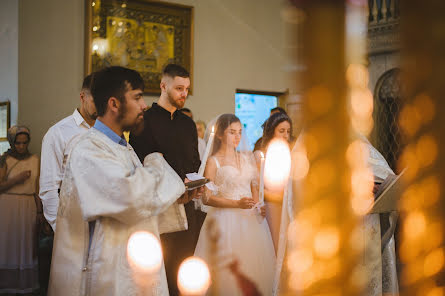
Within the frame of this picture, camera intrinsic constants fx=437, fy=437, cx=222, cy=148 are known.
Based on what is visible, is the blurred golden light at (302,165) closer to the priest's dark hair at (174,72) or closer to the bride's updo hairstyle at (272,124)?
the priest's dark hair at (174,72)

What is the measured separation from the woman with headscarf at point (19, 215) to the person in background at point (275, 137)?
2415mm

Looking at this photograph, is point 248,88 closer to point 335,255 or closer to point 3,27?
point 3,27

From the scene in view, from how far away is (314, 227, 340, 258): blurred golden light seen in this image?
37cm

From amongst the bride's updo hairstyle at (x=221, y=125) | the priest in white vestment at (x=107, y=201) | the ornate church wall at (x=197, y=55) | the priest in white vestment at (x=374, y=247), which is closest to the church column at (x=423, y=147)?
the priest in white vestment at (x=107, y=201)

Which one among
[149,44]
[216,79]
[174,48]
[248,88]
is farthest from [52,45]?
[248,88]

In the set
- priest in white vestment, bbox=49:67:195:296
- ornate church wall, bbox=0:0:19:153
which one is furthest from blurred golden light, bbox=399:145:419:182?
ornate church wall, bbox=0:0:19:153

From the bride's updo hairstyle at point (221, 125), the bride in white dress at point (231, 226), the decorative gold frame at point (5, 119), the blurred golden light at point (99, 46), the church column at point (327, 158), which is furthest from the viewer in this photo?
the blurred golden light at point (99, 46)

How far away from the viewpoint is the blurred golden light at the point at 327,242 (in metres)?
0.37

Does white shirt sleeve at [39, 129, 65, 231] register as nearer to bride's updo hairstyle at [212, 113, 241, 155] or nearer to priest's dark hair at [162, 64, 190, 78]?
priest's dark hair at [162, 64, 190, 78]

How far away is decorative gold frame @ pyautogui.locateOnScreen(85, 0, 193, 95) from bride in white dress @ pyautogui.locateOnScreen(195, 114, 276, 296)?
8.94 ft

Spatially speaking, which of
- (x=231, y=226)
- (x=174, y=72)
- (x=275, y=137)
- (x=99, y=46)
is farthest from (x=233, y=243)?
(x=99, y=46)

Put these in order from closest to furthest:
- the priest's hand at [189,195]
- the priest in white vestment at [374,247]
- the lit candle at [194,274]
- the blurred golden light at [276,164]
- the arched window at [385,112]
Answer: the priest's hand at [189,195] → the priest in white vestment at [374,247] → the lit candle at [194,274] → the blurred golden light at [276,164] → the arched window at [385,112]

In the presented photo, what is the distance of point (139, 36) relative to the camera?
20.2 ft

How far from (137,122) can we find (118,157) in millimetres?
207
